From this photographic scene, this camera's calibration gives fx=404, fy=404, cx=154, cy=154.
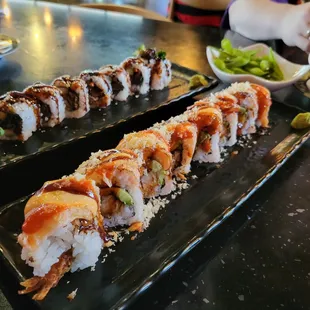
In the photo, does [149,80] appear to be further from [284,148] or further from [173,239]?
[173,239]

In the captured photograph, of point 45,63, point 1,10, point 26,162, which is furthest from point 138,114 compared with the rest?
point 1,10

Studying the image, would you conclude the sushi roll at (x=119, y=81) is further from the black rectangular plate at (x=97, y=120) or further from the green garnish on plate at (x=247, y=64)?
the green garnish on plate at (x=247, y=64)

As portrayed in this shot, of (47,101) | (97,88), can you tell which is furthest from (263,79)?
(47,101)

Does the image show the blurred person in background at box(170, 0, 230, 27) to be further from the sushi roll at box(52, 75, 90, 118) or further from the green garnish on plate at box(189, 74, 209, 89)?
the sushi roll at box(52, 75, 90, 118)

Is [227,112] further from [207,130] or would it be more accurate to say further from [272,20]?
[272,20]

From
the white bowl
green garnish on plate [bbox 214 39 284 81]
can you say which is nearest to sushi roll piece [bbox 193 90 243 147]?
the white bowl
